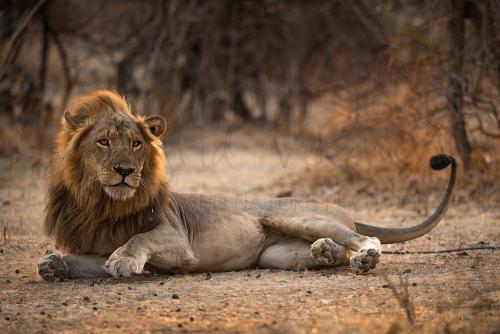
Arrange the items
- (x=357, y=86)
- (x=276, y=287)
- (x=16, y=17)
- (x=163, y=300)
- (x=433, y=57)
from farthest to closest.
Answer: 1. (x=16, y=17)
2. (x=357, y=86)
3. (x=433, y=57)
4. (x=276, y=287)
5. (x=163, y=300)

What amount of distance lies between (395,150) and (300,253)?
3609 mm

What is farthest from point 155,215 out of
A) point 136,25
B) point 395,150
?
point 136,25

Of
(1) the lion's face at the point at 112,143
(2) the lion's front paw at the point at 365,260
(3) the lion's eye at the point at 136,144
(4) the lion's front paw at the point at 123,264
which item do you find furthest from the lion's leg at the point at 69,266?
(2) the lion's front paw at the point at 365,260

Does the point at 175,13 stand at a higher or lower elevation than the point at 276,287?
higher

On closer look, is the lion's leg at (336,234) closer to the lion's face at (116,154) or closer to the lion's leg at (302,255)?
the lion's leg at (302,255)

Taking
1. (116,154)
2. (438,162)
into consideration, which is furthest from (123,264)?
(438,162)

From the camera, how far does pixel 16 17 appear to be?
10492 millimetres

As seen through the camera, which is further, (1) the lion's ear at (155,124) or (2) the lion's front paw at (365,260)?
(1) the lion's ear at (155,124)

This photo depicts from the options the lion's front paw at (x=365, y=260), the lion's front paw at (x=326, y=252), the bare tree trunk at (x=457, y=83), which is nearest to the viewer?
the lion's front paw at (x=365, y=260)

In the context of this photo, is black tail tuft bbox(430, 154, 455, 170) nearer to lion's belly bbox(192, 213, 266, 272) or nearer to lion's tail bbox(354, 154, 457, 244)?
lion's tail bbox(354, 154, 457, 244)

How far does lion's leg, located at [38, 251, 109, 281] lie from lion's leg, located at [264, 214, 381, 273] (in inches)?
43.9

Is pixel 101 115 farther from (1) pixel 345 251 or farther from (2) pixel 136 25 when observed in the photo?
(2) pixel 136 25

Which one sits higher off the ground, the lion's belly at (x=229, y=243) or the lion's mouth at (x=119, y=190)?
the lion's mouth at (x=119, y=190)

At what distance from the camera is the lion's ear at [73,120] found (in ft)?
15.2
